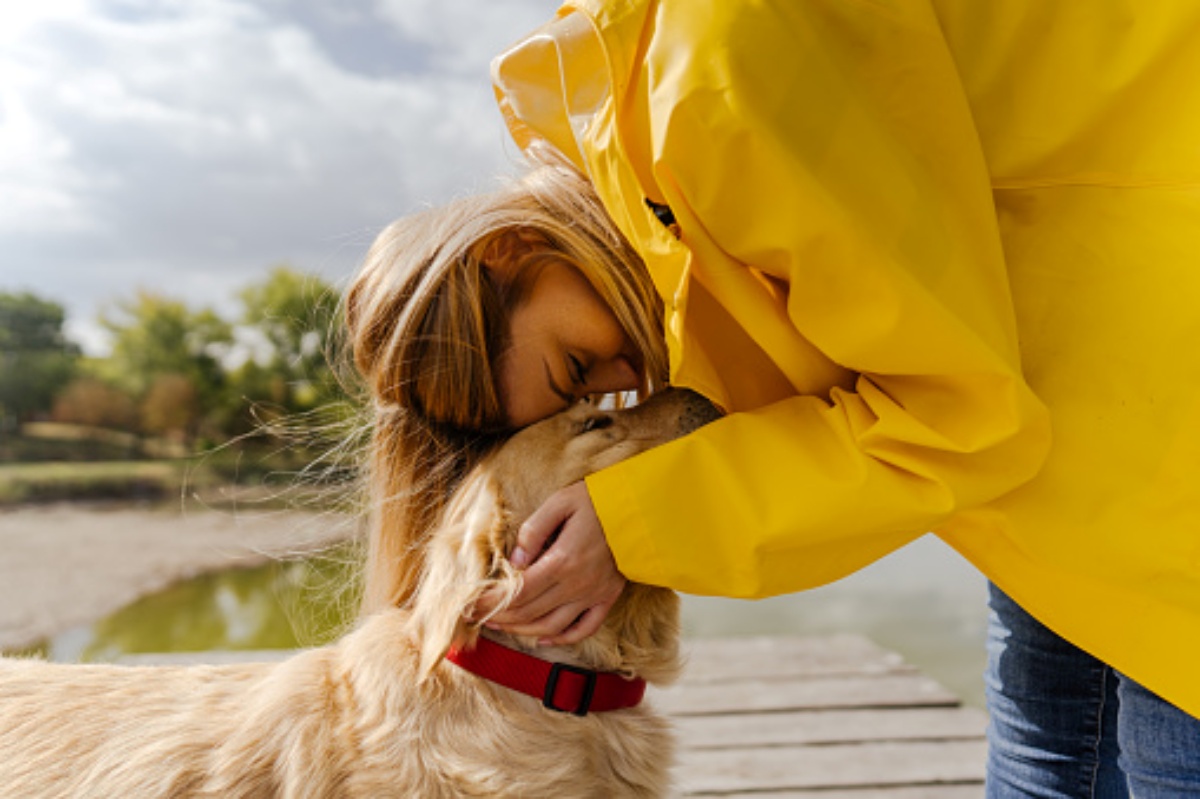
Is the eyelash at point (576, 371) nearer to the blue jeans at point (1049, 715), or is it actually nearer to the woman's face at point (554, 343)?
the woman's face at point (554, 343)

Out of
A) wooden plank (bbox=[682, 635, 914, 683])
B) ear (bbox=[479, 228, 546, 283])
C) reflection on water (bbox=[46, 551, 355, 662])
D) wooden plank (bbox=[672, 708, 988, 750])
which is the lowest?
reflection on water (bbox=[46, 551, 355, 662])

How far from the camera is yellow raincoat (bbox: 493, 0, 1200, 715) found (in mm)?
1033

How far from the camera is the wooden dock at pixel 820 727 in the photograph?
2453mm

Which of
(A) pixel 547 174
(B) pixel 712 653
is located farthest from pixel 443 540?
(B) pixel 712 653

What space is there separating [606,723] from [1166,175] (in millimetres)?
1052

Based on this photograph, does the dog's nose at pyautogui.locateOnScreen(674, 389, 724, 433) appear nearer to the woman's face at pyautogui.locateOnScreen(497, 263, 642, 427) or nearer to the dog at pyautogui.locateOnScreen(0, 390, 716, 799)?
the dog at pyautogui.locateOnScreen(0, 390, 716, 799)

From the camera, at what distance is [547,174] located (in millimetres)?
1666

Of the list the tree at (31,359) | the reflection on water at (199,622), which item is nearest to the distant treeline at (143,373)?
the tree at (31,359)

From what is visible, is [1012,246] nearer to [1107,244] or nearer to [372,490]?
[1107,244]

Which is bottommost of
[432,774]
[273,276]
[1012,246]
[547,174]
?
[432,774]

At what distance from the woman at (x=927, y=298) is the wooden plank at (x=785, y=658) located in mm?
2166

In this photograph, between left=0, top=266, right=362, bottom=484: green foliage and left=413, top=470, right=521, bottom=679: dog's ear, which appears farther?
left=0, top=266, right=362, bottom=484: green foliage

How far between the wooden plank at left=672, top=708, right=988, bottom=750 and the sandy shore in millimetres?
2820

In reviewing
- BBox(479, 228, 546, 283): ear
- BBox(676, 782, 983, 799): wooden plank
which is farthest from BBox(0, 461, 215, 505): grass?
BBox(479, 228, 546, 283): ear
